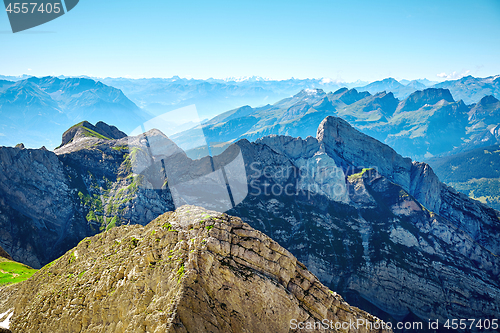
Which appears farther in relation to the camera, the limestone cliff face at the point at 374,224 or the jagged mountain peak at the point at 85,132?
the jagged mountain peak at the point at 85,132

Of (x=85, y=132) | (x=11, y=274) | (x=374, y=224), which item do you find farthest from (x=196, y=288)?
(x=85, y=132)

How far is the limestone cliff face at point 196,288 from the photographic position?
71.7ft

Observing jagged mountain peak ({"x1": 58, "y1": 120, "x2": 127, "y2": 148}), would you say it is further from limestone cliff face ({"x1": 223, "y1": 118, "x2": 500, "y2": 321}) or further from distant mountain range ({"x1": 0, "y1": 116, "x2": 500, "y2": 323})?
limestone cliff face ({"x1": 223, "y1": 118, "x2": 500, "y2": 321})

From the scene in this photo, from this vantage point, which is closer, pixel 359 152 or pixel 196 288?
pixel 196 288

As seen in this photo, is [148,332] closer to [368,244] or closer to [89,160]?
[368,244]

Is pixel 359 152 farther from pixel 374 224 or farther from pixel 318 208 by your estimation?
pixel 374 224

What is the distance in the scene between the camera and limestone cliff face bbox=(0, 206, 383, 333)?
2186 centimetres

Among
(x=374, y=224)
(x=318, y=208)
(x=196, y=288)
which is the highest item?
(x=196, y=288)

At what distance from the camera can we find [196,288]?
866 inches

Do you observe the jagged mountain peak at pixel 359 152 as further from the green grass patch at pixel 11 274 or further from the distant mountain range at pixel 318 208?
the green grass patch at pixel 11 274

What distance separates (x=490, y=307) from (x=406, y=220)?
4310 cm

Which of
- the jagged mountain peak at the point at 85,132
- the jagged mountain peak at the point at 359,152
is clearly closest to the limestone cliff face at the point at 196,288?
the jagged mountain peak at the point at 359,152

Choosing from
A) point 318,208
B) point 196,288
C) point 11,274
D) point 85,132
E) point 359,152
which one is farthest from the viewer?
point 359,152

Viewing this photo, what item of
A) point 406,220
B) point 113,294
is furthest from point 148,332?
point 406,220
